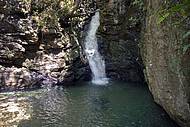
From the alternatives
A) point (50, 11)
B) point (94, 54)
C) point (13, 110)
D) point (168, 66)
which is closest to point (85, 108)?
point (13, 110)

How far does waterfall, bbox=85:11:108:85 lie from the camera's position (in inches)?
899

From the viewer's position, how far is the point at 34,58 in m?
21.4

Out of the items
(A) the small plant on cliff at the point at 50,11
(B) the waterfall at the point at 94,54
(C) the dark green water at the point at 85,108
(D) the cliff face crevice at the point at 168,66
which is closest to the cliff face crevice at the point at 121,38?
(B) the waterfall at the point at 94,54

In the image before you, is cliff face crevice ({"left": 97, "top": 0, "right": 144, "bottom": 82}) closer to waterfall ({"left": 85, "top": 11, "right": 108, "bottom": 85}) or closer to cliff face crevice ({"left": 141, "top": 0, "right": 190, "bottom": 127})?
waterfall ({"left": 85, "top": 11, "right": 108, "bottom": 85})

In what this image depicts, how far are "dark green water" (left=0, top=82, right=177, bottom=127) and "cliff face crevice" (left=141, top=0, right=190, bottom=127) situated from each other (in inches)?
78.1

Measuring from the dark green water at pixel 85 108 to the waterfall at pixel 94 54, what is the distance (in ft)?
6.49

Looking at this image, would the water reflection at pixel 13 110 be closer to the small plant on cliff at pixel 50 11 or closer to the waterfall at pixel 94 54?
the small plant on cliff at pixel 50 11

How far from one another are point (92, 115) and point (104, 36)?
824 cm

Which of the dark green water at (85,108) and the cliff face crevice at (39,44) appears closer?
the dark green water at (85,108)

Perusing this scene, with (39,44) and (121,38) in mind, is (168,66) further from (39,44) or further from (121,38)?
(39,44)

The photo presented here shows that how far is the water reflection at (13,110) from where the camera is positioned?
578 inches

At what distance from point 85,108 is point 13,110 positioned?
3508 mm

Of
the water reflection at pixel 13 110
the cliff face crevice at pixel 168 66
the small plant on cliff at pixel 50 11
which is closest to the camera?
the cliff face crevice at pixel 168 66

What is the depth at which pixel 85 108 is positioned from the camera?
53.9ft
